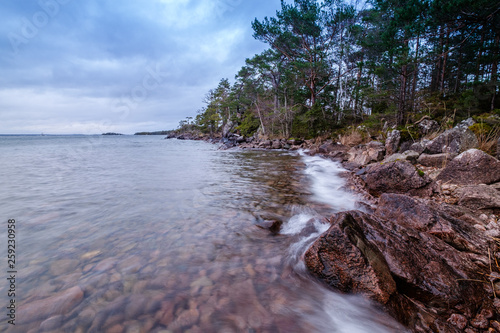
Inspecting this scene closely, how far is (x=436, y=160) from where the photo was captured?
21.6 feet

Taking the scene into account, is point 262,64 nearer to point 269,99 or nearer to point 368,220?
point 269,99

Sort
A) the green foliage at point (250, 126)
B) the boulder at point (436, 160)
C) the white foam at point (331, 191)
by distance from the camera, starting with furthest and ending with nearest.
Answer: the green foliage at point (250, 126) < the boulder at point (436, 160) < the white foam at point (331, 191)

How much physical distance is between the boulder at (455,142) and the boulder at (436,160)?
50 centimetres

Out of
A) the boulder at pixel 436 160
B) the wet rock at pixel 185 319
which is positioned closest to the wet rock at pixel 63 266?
the wet rock at pixel 185 319

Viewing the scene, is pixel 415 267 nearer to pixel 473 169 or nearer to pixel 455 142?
pixel 473 169

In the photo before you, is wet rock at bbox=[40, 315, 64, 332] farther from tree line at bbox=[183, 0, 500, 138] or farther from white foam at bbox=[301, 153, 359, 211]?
tree line at bbox=[183, 0, 500, 138]

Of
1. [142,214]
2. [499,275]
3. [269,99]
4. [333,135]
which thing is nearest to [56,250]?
[142,214]

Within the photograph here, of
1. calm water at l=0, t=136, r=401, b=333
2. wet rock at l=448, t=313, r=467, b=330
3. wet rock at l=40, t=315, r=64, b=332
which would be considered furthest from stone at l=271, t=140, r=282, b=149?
wet rock at l=40, t=315, r=64, b=332

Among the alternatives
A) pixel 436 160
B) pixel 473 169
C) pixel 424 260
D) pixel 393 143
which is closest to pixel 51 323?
pixel 424 260

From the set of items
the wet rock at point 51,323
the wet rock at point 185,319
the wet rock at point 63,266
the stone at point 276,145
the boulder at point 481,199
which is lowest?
the wet rock at point 185,319

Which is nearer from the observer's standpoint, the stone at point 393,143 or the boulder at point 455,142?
the boulder at point 455,142

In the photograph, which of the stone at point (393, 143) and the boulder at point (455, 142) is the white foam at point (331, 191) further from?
the boulder at point (455, 142)

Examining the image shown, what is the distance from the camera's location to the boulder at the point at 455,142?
6.55 meters

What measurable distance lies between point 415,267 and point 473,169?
12.4ft
